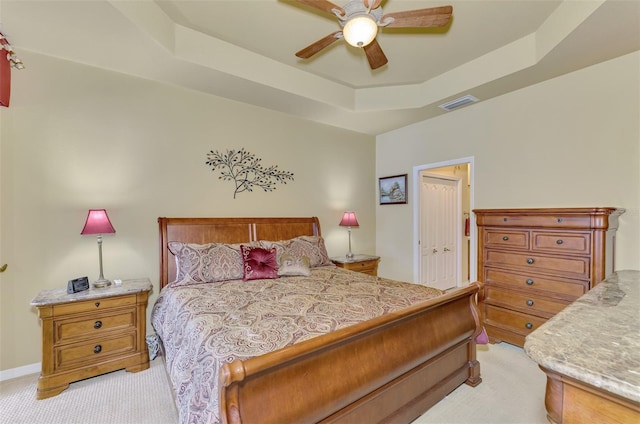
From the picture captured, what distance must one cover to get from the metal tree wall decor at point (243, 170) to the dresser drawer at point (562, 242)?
3110 mm

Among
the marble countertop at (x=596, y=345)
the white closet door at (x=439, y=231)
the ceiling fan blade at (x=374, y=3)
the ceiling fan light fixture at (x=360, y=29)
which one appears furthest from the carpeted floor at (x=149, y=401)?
the ceiling fan blade at (x=374, y=3)


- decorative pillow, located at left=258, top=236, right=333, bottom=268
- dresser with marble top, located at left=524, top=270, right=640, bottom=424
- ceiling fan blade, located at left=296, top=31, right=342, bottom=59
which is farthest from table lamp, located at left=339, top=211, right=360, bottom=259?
dresser with marble top, located at left=524, top=270, right=640, bottom=424

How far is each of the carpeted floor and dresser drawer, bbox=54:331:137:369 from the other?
0.21 meters

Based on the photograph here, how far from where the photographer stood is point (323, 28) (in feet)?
8.89

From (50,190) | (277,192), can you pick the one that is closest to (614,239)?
(277,192)

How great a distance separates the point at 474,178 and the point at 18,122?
4971 mm

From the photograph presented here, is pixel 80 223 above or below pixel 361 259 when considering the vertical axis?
above

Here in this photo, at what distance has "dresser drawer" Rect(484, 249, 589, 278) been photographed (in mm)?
2566

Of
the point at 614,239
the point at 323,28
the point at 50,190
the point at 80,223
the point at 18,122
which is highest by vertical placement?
the point at 323,28

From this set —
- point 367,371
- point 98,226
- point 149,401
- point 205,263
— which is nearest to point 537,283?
point 367,371

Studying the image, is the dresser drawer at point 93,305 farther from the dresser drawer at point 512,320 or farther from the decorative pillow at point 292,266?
the dresser drawer at point 512,320

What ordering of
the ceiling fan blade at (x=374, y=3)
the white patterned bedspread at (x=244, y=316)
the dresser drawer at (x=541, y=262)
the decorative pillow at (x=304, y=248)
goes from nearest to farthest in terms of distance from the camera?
the white patterned bedspread at (x=244, y=316) → the ceiling fan blade at (x=374, y=3) → the dresser drawer at (x=541, y=262) → the decorative pillow at (x=304, y=248)

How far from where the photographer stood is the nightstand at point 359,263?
4.11 meters

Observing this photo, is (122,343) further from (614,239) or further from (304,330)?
(614,239)
